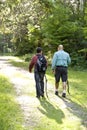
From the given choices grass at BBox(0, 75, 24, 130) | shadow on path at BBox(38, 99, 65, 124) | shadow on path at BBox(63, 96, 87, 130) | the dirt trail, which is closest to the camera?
grass at BBox(0, 75, 24, 130)

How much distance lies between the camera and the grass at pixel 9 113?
374 inches

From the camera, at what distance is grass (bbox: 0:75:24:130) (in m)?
9.49

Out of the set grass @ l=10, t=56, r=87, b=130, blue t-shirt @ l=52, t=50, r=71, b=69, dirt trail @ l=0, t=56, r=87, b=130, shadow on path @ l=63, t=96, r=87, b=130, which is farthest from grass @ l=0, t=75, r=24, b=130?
blue t-shirt @ l=52, t=50, r=71, b=69

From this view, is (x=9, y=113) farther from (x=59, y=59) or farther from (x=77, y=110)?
(x=59, y=59)

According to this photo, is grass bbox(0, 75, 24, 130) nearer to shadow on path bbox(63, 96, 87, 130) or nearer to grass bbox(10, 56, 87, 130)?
grass bbox(10, 56, 87, 130)

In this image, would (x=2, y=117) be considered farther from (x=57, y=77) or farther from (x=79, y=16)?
(x=79, y=16)

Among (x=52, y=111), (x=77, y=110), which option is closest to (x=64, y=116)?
(x=52, y=111)

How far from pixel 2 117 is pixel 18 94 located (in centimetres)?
460

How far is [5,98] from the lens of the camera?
14.1m

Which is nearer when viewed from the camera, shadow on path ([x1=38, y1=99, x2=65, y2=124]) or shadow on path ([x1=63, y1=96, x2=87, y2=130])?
shadow on path ([x1=63, y1=96, x2=87, y2=130])

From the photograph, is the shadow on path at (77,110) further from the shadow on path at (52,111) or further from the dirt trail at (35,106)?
the shadow on path at (52,111)

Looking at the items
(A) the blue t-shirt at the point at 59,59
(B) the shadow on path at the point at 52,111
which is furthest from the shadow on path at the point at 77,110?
(A) the blue t-shirt at the point at 59,59

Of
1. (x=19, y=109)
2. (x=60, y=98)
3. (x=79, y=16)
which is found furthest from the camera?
(x=79, y=16)

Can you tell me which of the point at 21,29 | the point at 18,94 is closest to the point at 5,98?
the point at 18,94
